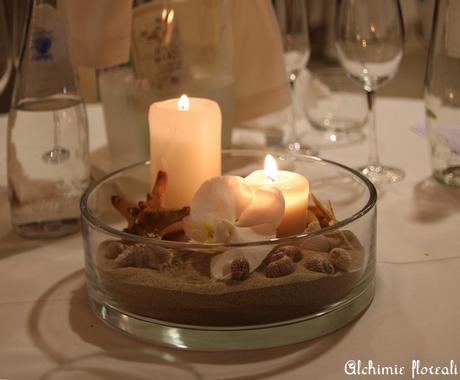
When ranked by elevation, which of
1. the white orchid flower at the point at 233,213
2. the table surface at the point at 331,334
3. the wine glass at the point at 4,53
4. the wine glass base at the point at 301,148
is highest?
the wine glass at the point at 4,53

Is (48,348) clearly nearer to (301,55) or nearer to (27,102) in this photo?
(27,102)

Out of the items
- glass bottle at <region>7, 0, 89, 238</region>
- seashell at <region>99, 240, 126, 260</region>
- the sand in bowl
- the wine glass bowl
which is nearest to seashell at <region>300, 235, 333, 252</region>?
the sand in bowl

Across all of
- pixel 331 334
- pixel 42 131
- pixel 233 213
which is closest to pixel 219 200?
pixel 233 213

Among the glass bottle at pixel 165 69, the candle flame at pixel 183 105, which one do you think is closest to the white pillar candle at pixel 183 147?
the candle flame at pixel 183 105

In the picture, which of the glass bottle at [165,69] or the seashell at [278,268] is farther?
the glass bottle at [165,69]

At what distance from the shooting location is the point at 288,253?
0.51 m

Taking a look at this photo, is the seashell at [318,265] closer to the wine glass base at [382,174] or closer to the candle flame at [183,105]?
the candle flame at [183,105]

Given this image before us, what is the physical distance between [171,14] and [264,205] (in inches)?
16.3

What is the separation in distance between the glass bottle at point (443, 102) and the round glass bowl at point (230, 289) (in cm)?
32

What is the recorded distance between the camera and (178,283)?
1.64 ft

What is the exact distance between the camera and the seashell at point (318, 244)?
0.51 m

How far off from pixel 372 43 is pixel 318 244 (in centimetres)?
39

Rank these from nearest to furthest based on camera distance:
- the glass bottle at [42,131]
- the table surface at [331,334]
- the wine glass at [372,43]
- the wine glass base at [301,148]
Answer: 1. the table surface at [331,334]
2. the glass bottle at [42,131]
3. the wine glass at [372,43]
4. the wine glass base at [301,148]

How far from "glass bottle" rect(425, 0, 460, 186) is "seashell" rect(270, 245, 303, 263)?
1.24 feet
